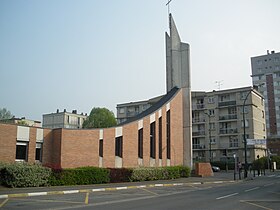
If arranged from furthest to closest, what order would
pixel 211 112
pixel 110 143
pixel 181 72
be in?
pixel 211 112
pixel 181 72
pixel 110 143

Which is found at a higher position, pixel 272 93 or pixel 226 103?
pixel 272 93

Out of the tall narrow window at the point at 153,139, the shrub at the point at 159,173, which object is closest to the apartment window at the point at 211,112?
the shrub at the point at 159,173

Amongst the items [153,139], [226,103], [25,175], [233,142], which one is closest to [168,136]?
[153,139]

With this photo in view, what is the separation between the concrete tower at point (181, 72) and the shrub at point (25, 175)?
2011 centimetres

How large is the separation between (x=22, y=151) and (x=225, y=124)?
5251cm

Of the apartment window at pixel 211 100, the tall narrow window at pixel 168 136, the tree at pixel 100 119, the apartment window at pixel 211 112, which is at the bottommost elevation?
the tall narrow window at pixel 168 136

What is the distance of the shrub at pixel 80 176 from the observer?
23.0 meters

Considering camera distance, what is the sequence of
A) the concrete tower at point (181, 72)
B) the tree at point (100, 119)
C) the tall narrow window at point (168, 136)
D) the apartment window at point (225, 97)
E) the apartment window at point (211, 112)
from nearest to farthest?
the tall narrow window at point (168, 136) < the concrete tower at point (181, 72) < the tree at point (100, 119) < the apartment window at point (225, 97) < the apartment window at point (211, 112)

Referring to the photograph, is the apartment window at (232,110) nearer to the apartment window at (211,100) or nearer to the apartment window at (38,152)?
the apartment window at (211,100)

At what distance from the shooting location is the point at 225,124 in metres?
70.2

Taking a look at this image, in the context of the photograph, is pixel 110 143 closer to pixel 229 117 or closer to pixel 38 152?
pixel 38 152

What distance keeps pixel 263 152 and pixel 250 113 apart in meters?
10.3

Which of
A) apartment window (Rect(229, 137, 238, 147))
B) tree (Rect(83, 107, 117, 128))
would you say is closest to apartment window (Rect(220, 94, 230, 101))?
apartment window (Rect(229, 137, 238, 147))

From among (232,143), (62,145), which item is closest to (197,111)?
(232,143)
